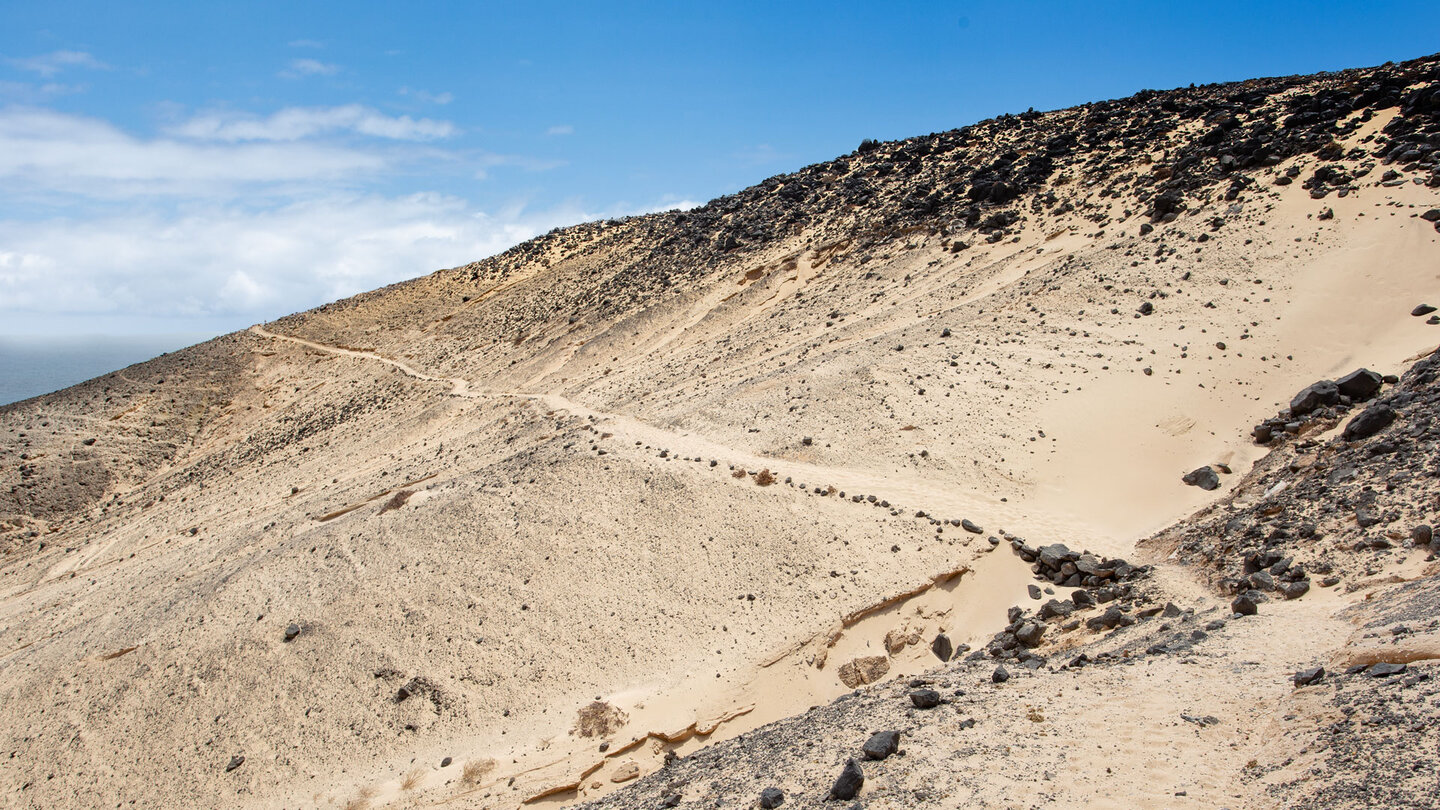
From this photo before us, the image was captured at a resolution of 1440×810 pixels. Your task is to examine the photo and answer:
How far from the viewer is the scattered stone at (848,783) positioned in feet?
19.1

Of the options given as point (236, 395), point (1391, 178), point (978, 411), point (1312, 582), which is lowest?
point (1312, 582)

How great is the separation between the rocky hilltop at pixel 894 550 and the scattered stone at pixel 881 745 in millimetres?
126

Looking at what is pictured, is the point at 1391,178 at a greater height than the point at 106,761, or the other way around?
the point at 1391,178

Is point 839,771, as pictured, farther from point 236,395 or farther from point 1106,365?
point 236,395

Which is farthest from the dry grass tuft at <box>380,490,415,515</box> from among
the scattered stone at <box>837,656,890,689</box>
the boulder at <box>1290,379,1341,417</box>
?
the boulder at <box>1290,379,1341,417</box>

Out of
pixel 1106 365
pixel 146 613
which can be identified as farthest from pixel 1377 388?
pixel 146 613

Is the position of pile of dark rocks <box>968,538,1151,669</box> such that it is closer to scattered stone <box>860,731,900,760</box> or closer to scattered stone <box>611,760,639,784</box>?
scattered stone <box>860,731,900,760</box>

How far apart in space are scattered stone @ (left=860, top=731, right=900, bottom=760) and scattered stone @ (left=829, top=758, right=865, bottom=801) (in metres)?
0.31

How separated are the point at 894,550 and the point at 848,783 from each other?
5.85 m

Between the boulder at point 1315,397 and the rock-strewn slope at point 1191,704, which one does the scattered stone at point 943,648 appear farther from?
the boulder at point 1315,397

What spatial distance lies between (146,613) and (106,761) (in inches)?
128

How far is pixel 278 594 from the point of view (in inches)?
489

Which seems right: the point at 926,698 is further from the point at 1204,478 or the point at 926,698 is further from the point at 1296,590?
the point at 1204,478

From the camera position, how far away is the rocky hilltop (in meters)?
6.61
